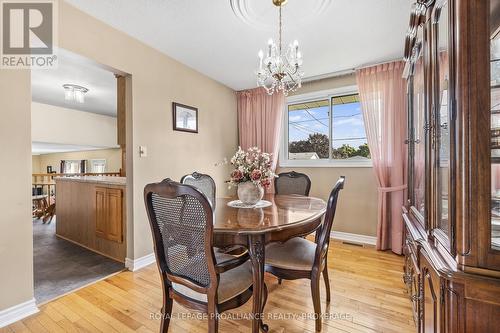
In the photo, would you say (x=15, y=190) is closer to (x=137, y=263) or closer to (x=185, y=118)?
(x=137, y=263)

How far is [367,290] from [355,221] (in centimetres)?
135

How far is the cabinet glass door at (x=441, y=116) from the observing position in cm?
89

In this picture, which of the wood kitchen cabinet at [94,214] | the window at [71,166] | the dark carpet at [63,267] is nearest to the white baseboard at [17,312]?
the dark carpet at [63,267]

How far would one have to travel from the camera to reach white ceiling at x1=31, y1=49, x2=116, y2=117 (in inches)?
116

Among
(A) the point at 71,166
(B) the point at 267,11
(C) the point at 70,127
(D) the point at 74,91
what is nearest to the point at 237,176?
(B) the point at 267,11

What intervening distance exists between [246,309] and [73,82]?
406 cm

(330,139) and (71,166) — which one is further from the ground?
(330,139)

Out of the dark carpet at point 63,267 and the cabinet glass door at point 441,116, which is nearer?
the cabinet glass door at point 441,116

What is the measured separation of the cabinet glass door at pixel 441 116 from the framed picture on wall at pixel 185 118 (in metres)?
2.56

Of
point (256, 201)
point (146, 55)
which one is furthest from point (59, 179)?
point (256, 201)

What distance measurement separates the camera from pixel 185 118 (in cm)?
305

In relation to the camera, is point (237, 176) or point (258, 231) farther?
point (237, 176)

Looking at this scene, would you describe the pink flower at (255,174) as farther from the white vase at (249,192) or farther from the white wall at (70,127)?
the white wall at (70,127)

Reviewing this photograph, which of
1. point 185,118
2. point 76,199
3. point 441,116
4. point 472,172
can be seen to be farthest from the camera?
point 76,199
